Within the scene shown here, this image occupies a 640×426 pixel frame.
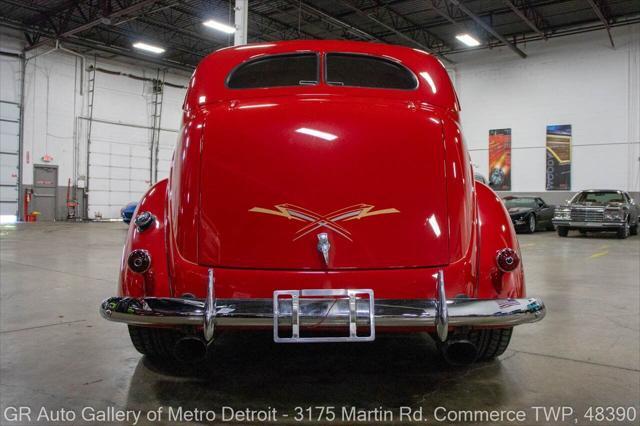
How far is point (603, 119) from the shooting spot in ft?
61.6

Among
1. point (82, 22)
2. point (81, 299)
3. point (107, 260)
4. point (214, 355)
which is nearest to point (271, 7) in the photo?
point (82, 22)

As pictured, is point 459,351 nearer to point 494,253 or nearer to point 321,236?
point 494,253

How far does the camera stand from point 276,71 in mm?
2932

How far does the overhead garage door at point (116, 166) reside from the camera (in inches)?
817

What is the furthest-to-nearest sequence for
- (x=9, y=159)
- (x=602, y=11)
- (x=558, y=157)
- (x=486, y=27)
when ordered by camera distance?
(x=558, y=157) → (x=9, y=159) → (x=486, y=27) → (x=602, y=11)

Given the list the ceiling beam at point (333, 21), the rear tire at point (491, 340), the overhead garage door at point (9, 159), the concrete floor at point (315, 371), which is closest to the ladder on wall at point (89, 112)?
the overhead garage door at point (9, 159)

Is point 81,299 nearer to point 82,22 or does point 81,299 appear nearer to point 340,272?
point 340,272

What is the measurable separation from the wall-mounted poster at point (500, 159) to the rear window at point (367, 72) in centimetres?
1919

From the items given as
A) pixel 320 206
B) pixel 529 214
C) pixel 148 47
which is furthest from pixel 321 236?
pixel 148 47

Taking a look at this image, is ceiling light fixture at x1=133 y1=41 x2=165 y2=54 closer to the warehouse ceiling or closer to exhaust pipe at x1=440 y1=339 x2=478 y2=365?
the warehouse ceiling

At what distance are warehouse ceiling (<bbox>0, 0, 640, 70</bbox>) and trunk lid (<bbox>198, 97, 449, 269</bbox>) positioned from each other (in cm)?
1463

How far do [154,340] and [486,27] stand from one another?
59.3 ft

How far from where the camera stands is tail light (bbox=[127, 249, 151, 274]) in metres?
2.42


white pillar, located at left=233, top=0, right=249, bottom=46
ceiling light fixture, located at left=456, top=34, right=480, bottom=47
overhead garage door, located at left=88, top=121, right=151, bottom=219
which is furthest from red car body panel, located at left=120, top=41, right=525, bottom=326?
overhead garage door, located at left=88, top=121, right=151, bottom=219
